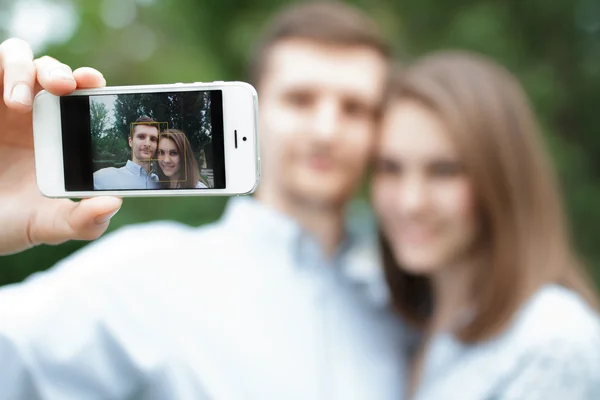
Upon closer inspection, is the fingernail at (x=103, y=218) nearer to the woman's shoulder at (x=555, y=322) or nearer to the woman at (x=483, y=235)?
the woman at (x=483, y=235)

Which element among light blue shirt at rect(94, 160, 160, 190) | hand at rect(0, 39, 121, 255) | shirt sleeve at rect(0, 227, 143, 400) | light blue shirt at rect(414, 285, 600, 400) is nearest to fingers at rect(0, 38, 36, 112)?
hand at rect(0, 39, 121, 255)

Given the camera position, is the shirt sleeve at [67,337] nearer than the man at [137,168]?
No

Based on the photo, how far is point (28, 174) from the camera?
72 centimetres

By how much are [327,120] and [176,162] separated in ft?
1.96

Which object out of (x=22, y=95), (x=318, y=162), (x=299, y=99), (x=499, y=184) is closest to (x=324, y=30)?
(x=299, y=99)

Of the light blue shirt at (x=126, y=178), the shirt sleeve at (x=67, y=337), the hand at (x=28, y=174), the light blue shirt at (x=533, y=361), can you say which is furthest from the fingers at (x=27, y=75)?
the light blue shirt at (x=533, y=361)

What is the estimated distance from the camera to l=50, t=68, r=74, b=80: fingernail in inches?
24.8

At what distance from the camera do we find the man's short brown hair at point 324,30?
130 centimetres

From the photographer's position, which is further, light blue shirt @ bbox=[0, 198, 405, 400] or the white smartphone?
light blue shirt @ bbox=[0, 198, 405, 400]

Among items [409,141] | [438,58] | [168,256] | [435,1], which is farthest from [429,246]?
[435,1]

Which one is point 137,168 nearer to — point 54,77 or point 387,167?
point 54,77

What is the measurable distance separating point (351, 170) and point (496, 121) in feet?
1.11

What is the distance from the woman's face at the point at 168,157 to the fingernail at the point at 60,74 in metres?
0.13

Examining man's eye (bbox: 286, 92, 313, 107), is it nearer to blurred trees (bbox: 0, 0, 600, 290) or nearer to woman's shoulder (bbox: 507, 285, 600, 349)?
woman's shoulder (bbox: 507, 285, 600, 349)
